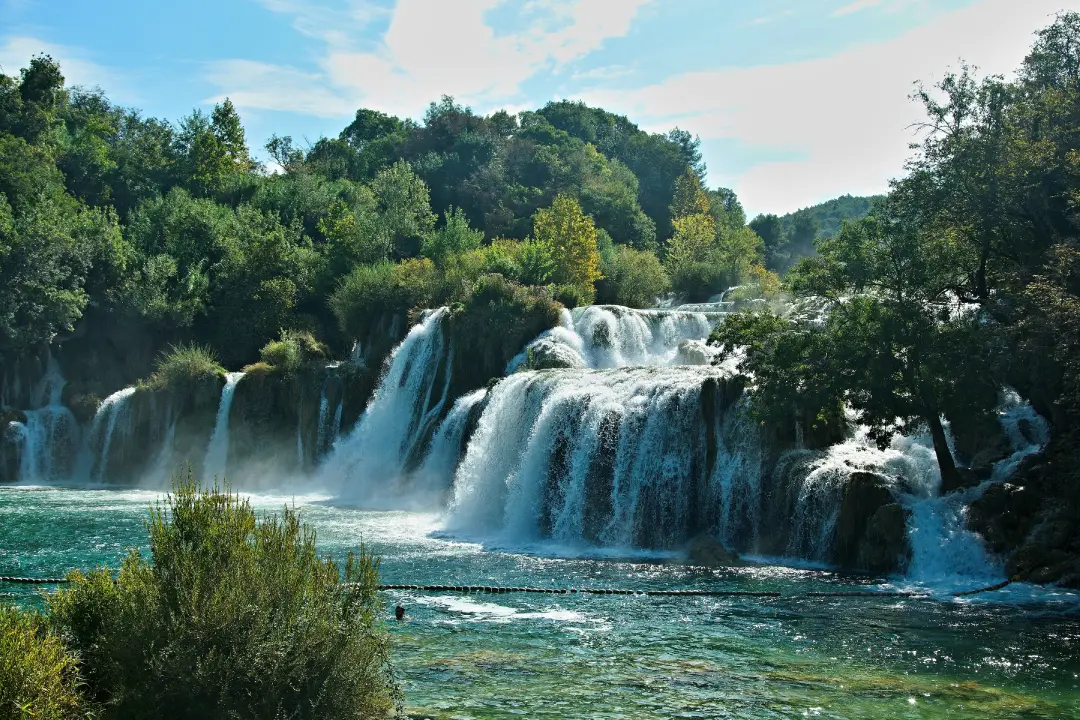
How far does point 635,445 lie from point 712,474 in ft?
6.89

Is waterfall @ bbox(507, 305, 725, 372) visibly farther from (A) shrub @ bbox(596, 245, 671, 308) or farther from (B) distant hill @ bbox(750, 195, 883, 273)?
(B) distant hill @ bbox(750, 195, 883, 273)

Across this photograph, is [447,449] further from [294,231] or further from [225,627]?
[294,231]

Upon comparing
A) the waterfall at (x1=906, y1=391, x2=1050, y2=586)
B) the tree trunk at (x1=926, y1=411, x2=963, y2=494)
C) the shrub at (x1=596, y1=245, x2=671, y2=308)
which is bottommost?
the waterfall at (x1=906, y1=391, x2=1050, y2=586)

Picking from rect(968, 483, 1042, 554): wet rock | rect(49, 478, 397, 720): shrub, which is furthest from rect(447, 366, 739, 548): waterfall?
rect(49, 478, 397, 720): shrub

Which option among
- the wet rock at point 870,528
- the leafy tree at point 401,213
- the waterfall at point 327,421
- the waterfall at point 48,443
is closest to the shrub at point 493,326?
the waterfall at point 327,421

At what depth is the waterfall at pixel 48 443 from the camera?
41.1m

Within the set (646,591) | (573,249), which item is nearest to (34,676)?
(646,591)

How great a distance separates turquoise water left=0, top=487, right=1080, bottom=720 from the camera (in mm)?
11664

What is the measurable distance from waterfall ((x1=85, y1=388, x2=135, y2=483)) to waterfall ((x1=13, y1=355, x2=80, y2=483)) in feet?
2.12

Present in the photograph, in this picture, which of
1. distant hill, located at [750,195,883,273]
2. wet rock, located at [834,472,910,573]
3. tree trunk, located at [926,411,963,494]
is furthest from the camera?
distant hill, located at [750,195,883,273]

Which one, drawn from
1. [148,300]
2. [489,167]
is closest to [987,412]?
[148,300]

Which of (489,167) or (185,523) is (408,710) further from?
(489,167)

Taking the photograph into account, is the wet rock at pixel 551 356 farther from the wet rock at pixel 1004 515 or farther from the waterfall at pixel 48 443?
the waterfall at pixel 48 443

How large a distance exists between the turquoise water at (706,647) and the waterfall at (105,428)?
67.7 feet
